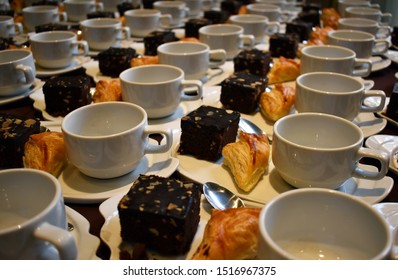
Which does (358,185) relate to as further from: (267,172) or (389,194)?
(267,172)

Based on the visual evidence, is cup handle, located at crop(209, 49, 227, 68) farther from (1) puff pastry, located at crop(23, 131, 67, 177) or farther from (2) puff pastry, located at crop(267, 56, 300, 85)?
(1) puff pastry, located at crop(23, 131, 67, 177)

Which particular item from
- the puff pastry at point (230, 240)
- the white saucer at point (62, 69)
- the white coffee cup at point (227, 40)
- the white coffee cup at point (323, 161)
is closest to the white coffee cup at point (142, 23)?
the white coffee cup at point (227, 40)

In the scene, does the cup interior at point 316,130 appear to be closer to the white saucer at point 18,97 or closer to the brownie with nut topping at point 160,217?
the brownie with nut topping at point 160,217

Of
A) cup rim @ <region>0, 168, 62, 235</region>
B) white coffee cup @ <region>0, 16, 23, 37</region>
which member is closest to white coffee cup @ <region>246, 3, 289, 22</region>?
white coffee cup @ <region>0, 16, 23, 37</region>

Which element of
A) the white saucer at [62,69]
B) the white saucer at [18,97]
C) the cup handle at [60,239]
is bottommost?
the white saucer at [18,97]

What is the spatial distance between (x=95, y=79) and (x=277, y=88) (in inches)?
33.7

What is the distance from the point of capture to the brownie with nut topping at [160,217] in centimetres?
91

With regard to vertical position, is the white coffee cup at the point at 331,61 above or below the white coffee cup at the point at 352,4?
below

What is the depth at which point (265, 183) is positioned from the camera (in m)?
1.17

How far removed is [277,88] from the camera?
5.30 feet

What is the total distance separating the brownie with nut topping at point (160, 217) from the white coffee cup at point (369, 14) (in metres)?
2.21

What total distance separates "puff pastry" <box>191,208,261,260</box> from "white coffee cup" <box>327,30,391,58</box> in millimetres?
1423

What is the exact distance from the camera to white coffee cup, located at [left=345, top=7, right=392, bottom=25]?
8.77 feet
